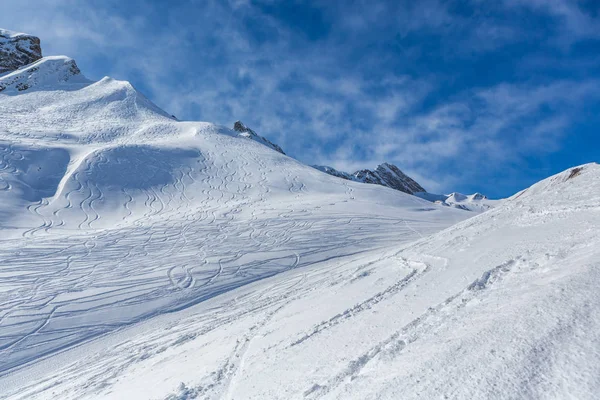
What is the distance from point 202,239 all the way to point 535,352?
12.4m

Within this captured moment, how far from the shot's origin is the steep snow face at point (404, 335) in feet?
9.02

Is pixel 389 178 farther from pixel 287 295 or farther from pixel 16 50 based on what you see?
pixel 287 295

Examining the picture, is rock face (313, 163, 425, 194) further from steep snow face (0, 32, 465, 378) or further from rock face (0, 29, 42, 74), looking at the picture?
rock face (0, 29, 42, 74)

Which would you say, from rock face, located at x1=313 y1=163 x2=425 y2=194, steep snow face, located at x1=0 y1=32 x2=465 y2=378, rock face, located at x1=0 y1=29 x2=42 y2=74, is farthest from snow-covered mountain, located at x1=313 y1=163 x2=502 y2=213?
rock face, located at x1=0 y1=29 x2=42 y2=74

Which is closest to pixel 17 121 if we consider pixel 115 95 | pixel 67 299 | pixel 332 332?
pixel 115 95

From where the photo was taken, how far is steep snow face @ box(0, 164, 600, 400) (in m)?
2.75

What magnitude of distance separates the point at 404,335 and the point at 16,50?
8414 cm

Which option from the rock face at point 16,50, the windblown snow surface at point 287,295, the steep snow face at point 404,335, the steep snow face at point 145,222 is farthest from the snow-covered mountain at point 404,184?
the steep snow face at point 404,335

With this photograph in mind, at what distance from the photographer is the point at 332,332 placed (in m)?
4.62

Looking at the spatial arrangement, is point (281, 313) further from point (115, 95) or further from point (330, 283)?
point (115, 95)

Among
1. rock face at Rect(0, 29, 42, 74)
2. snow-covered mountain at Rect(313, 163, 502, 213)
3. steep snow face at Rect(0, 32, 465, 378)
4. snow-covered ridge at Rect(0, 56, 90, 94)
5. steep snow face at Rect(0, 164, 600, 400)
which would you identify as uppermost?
rock face at Rect(0, 29, 42, 74)

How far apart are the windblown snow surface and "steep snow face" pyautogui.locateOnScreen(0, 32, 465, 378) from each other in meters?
0.09

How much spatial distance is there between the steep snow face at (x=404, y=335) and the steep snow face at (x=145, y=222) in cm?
96

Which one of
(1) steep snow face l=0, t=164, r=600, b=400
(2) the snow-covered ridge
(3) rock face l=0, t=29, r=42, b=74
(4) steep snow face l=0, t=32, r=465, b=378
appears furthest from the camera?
(3) rock face l=0, t=29, r=42, b=74
